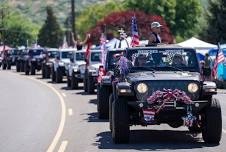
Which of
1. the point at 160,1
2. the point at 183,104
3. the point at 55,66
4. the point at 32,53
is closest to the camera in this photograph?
the point at 183,104

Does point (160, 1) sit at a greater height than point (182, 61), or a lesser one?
greater

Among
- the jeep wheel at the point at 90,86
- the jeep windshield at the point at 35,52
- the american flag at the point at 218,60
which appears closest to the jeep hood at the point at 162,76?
the jeep wheel at the point at 90,86

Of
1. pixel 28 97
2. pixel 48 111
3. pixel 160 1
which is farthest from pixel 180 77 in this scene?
pixel 160 1

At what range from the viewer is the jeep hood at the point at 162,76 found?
41.7 feet

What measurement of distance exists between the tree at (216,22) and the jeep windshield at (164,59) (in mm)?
52083

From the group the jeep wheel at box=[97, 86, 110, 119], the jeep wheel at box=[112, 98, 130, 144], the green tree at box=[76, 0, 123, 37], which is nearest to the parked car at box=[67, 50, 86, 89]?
the jeep wheel at box=[97, 86, 110, 119]

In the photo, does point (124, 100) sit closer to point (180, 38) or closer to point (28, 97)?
point (28, 97)

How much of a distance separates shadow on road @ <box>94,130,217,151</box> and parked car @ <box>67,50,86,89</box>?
1711 centimetres

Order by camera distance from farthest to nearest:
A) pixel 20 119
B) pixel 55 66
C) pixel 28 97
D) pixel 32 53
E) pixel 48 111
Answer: pixel 32 53 → pixel 55 66 → pixel 28 97 → pixel 48 111 → pixel 20 119

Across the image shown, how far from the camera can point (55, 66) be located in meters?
39.0

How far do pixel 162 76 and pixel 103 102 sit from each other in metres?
5.20

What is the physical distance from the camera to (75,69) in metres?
32.2

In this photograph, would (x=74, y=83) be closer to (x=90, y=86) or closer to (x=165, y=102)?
(x=90, y=86)

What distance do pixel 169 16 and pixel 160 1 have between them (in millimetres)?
2465
